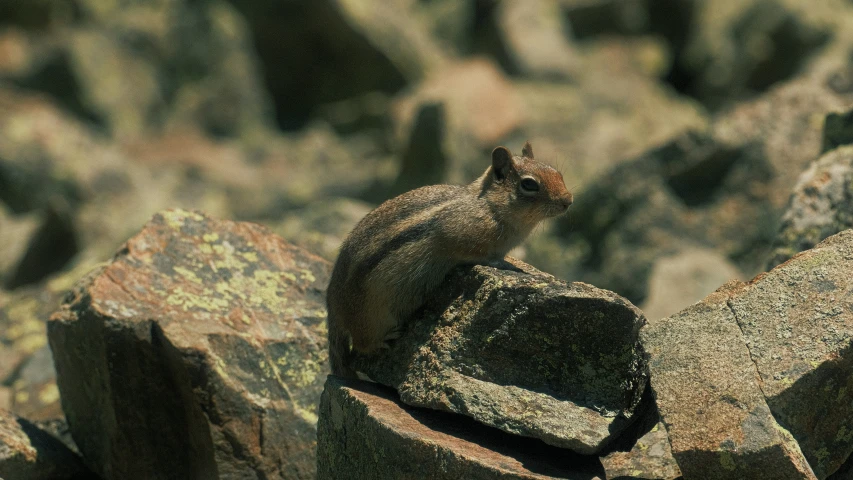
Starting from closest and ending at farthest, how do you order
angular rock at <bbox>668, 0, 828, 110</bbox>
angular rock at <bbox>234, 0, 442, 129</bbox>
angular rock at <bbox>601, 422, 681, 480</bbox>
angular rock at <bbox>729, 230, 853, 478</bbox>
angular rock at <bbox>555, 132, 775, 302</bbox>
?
angular rock at <bbox>729, 230, 853, 478</bbox> < angular rock at <bbox>601, 422, 681, 480</bbox> < angular rock at <bbox>555, 132, 775, 302</bbox> < angular rock at <bbox>668, 0, 828, 110</bbox> < angular rock at <bbox>234, 0, 442, 129</bbox>

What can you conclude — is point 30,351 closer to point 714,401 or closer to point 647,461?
point 647,461

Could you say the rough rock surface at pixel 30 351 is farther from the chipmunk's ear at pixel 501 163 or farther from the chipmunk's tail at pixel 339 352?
the chipmunk's ear at pixel 501 163

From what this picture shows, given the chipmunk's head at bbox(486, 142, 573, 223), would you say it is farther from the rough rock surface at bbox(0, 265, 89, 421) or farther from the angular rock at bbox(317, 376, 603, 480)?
the rough rock surface at bbox(0, 265, 89, 421)

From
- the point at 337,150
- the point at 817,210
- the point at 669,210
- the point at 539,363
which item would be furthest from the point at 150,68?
the point at 539,363

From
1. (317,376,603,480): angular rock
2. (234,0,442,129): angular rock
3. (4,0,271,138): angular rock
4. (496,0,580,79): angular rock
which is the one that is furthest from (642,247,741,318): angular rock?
(4,0,271,138): angular rock

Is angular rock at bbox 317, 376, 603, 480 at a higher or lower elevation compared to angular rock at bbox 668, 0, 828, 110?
lower

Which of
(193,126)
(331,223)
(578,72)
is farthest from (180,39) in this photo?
(331,223)

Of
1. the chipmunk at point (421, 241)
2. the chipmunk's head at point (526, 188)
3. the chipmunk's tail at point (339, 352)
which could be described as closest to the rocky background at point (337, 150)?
the chipmunk's tail at point (339, 352)
